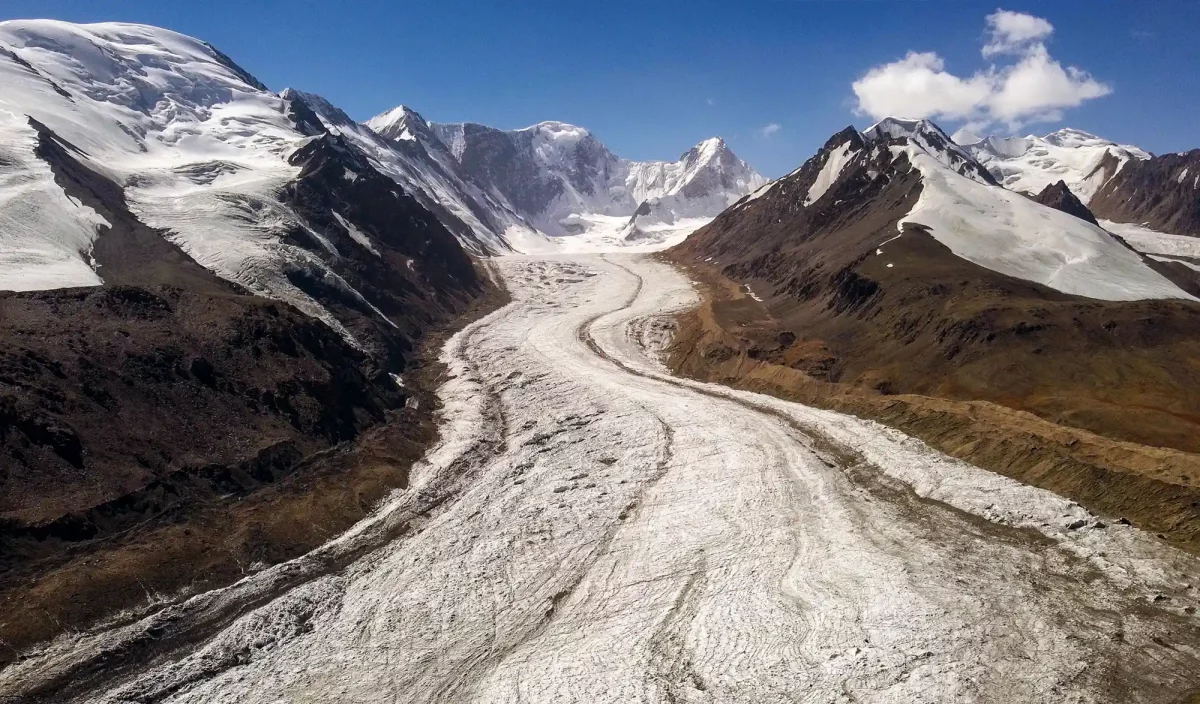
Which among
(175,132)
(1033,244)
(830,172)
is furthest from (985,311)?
(175,132)

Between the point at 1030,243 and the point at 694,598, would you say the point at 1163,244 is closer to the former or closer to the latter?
the point at 1030,243

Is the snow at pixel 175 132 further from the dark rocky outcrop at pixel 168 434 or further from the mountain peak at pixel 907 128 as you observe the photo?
the mountain peak at pixel 907 128

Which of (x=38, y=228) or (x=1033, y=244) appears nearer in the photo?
(x=38, y=228)

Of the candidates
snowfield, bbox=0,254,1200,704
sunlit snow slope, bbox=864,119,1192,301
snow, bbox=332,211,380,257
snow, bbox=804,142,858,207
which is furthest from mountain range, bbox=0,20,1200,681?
snow, bbox=804,142,858,207

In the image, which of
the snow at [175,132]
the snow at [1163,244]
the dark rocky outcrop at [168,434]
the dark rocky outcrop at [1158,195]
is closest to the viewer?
the dark rocky outcrop at [168,434]

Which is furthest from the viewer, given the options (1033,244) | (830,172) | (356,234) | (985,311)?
(830,172)

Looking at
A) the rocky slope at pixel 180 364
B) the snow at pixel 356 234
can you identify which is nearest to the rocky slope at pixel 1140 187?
the rocky slope at pixel 180 364

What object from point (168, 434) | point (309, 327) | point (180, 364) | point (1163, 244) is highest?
point (1163, 244)

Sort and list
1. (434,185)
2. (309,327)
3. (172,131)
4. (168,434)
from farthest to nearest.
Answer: (434,185)
(172,131)
(309,327)
(168,434)
